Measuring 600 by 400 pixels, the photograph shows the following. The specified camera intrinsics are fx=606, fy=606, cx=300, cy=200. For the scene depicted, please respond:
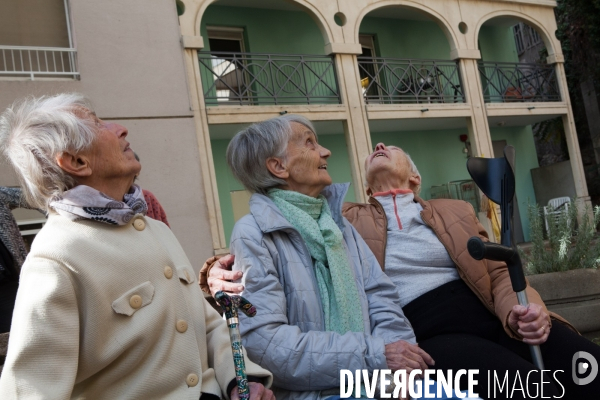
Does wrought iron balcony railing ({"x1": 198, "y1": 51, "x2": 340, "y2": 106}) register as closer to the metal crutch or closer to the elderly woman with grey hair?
the elderly woman with grey hair

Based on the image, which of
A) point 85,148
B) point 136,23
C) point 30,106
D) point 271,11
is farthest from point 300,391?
point 271,11

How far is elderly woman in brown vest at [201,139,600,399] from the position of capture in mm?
2523

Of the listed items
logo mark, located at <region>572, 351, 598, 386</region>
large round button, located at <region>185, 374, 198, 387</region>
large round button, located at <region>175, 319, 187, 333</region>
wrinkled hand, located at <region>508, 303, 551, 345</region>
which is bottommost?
logo mark, located at <region>572, 351, 598, 386</region>

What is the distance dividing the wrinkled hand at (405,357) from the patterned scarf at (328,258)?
0.17 meters

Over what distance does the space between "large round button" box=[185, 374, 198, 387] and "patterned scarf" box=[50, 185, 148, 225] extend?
1.70 feet

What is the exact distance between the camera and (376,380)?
2211 mm

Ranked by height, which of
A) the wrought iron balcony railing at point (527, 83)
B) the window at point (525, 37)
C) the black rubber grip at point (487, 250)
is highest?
the window at point (525, 37)

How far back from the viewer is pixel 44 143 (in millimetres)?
1901

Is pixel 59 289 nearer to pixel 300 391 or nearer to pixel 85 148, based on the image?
pixel 85 148

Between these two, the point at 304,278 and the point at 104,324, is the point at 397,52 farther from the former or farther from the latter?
the point at 104,324

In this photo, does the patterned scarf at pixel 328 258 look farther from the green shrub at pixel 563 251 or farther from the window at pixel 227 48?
the window at pixel 227 48

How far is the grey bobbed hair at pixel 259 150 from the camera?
2.73 metres

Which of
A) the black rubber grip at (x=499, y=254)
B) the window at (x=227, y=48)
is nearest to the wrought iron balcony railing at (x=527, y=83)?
the window at (x=227, y=48)

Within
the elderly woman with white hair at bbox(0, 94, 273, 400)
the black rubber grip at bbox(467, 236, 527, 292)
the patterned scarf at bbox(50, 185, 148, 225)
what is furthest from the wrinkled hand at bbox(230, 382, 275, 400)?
the black rubber grip at bbox(467, 236, 527, 292)
